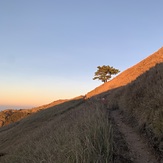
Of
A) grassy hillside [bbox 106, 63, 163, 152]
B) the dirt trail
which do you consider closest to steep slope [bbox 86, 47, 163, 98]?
grassy hillside [bbox 106, 63, 163, 152]

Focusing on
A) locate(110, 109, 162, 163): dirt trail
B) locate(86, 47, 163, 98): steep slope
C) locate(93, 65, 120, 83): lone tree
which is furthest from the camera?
locate(93, 65, 120, 83): lone tree

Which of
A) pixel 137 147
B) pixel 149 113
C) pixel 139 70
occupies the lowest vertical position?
pixel 137 147

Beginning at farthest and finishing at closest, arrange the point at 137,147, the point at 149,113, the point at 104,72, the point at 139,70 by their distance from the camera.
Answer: the point at 104,72 < the point at 139,70 < the point at 149,113 < the point at 137,147

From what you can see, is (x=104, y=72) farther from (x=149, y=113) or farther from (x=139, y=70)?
(x=149, y=113)

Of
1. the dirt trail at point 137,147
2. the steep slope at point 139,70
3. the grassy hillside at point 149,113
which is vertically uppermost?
the steep slope at point 139,70

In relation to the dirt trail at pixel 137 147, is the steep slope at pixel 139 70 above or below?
above

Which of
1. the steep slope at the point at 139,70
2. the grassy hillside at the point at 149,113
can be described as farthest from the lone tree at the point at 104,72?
the grassy hillside at the point at 149,113

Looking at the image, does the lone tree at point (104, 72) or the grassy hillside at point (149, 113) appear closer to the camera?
the grassy hillside at point (149, 113)

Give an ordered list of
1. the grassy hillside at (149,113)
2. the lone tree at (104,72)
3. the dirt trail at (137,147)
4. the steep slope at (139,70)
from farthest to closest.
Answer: the lone tree at (104,72), the steep slope at (139,70), the grassy hillside at (149,113), the dirt trail at (137,147)

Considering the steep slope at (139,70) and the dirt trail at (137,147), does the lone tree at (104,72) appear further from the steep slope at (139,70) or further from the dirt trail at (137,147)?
the dirt trail at (137,147)

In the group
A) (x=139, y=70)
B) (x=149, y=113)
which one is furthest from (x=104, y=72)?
(x=149, y=113)

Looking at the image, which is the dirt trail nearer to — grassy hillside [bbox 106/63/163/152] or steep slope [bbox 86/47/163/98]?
grassy hillside [bbox 106/63/163/152]

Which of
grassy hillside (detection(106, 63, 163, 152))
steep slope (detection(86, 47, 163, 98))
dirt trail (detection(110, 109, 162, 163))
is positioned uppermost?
steep slope (detection(86, 47, 163, 98))

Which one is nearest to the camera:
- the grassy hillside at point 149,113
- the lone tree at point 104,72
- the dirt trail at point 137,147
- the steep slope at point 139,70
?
the dirt trail at point 137,147
